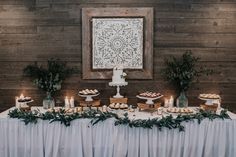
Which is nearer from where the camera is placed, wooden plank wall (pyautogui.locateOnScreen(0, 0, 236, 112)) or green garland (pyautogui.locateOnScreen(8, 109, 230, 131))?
green garland (pyautogui.locateOnScreen(8, 109, 230, 131))

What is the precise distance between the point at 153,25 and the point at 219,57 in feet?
3.28

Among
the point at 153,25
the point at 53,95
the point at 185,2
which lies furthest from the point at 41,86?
the point at 185,2

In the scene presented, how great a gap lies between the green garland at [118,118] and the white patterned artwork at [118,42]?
953mm

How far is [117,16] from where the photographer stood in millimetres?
4395

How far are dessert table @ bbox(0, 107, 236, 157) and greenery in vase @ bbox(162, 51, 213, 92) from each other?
0.81 metres

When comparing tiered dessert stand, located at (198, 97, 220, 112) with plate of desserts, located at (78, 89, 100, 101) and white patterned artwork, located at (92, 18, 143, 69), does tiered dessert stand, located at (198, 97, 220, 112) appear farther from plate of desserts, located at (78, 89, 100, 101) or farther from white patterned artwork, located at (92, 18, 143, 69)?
plate of desserts, located at (78, 89, 100, 101)

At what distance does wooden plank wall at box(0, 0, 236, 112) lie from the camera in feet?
14.5

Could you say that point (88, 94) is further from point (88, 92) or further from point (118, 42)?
point (118, 42)

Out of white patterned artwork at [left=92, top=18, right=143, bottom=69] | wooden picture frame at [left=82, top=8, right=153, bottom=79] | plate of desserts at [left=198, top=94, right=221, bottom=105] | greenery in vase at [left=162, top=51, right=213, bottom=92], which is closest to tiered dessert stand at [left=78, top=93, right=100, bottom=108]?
wooden picture frame at [left=82, top=8, right=153, bottom=79]

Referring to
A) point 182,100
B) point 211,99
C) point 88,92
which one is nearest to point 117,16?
point 88,92

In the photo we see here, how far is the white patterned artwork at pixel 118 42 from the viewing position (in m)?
4.40

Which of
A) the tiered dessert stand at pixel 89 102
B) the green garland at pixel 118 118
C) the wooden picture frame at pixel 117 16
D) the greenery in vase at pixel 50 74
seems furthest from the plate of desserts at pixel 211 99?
the greenery in vase at pixel 50 74

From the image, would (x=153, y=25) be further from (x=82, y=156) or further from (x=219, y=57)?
(x=82, y=156)

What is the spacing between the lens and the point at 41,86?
436 centimetres
